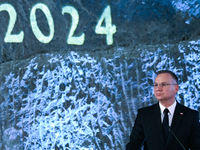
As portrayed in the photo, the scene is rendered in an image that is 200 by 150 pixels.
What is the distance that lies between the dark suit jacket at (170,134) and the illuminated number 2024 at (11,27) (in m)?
0.92

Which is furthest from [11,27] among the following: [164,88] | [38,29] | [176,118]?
[176,118]

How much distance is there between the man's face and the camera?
1.41 m

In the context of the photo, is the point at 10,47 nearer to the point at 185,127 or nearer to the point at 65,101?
the point at 65,101

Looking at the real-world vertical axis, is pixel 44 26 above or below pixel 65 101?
above

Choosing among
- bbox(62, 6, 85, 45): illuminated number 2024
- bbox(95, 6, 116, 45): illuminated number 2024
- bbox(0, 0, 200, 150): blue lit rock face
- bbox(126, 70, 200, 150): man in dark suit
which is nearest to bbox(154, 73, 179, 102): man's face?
bbox(126, 70, 200, 150): man in dark suit

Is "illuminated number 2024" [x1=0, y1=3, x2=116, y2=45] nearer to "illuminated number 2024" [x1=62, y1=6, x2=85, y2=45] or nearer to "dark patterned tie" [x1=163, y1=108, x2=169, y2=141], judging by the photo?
"illuminated number 2024" [x1=62, y1=6, x2=85, y2=45]

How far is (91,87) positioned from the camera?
5.74 feet

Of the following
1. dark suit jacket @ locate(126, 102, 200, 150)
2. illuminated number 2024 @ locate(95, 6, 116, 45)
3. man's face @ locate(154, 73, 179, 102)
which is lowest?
dark suit jacket @ locate(126, 102, 200, 150)

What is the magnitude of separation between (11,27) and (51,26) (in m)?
0.26

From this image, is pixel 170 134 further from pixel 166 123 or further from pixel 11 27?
pixel 11 27

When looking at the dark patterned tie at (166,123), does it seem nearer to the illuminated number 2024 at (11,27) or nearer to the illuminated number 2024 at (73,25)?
the illuminated number 2024 at (73,25)

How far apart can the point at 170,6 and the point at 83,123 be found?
0.90 metres

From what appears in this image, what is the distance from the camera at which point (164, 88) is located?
4.65ft

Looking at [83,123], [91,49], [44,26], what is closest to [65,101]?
[83,123]
